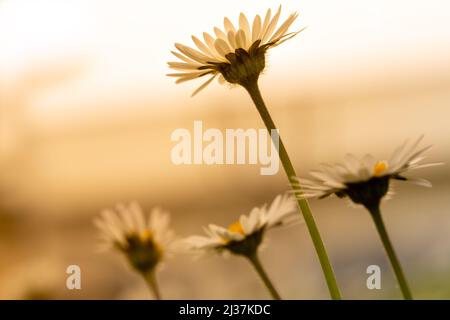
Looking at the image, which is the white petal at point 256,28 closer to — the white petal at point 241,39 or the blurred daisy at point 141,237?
the white petal at point 241,39

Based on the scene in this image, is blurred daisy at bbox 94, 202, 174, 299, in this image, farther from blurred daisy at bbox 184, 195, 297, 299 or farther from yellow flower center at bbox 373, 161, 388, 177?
yellow flower center at bbox 373, 161, 388, 177

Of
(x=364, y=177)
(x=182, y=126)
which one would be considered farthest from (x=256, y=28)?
(x=182, y=126)

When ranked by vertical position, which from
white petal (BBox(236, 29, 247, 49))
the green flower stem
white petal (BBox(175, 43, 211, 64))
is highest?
white petal (BBox(236, 29, 247, 49))

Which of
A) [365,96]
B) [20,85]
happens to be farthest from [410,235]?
[20,85]

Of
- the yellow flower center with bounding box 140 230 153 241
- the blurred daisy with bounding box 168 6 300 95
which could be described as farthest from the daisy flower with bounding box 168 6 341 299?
the yellow flower center with bounding box 140 230 153 241

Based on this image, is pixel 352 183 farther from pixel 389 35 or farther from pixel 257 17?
pixel 389 35
